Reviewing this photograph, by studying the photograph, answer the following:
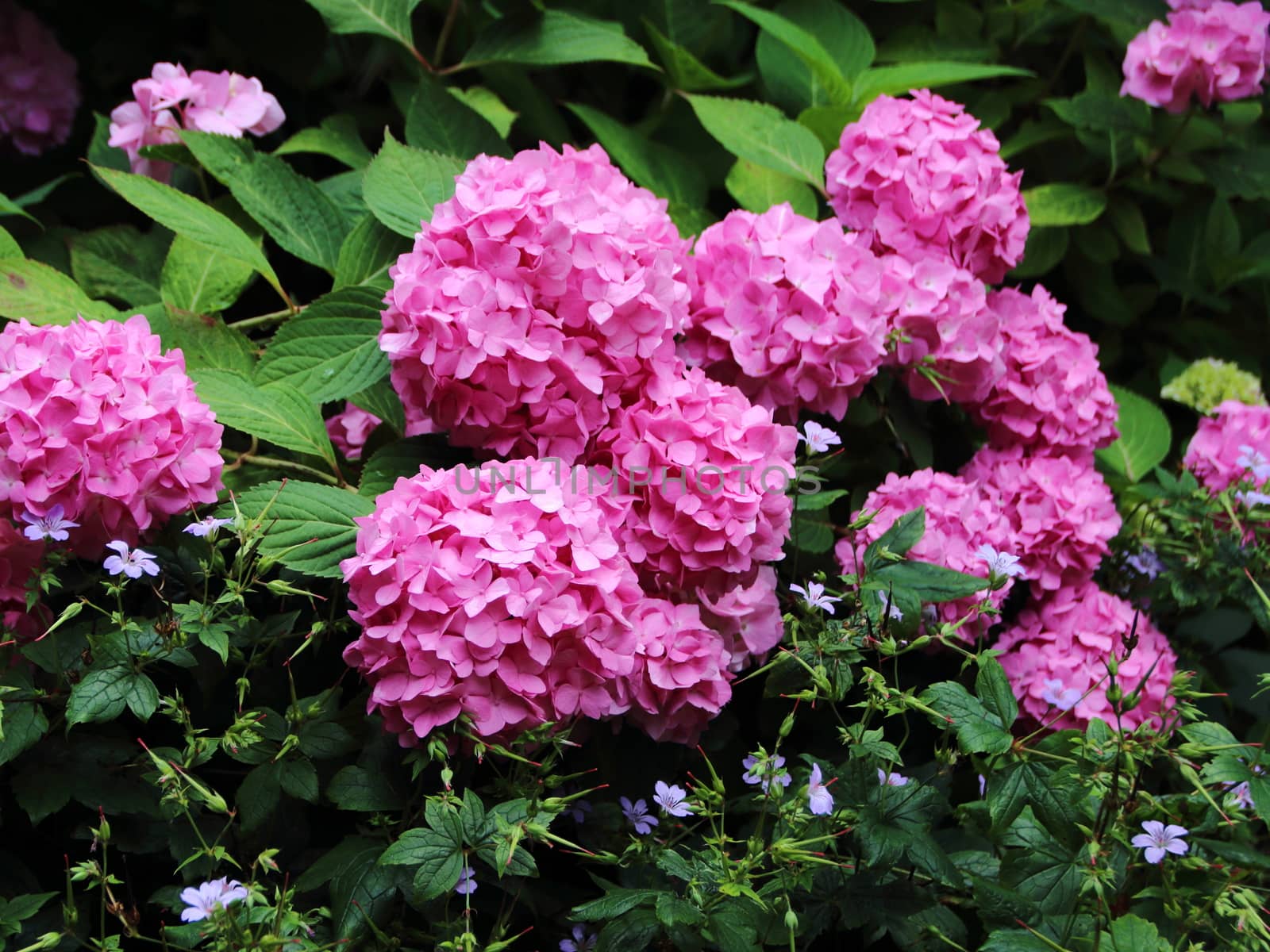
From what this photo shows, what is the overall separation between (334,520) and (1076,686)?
0.91m

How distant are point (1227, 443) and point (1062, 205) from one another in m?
0.58

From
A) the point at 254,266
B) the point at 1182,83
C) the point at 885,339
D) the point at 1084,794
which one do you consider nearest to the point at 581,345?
the point at 885,339

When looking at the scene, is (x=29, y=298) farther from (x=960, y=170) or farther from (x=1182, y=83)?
(x=1182, y=83)

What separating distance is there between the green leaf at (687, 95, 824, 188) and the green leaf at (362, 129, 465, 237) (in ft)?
1.45

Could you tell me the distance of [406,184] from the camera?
1459mm

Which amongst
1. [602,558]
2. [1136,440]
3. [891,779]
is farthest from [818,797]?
[1136,440]

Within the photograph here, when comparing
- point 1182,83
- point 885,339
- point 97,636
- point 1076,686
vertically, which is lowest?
point 1076,686

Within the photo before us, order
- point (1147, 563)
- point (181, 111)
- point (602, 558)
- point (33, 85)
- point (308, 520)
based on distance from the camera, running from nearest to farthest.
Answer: point (602, 558), point (308, 520), point (1147, 563), point (181, 111), point (33, 85)

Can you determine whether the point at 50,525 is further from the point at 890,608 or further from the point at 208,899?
the point at 890,608

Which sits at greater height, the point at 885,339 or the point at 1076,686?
the point at 885,339

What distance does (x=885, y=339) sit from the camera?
55.1 inches

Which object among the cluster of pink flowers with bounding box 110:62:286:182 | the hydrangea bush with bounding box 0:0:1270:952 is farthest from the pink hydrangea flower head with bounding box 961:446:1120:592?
the cluster of pink flowers with bounding box 110:62:286:182

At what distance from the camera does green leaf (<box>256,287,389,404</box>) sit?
134 centimetres

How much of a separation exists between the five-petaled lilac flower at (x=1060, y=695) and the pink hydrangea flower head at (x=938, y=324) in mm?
387
